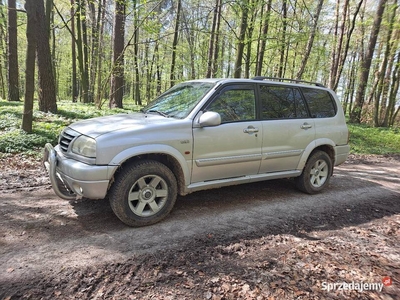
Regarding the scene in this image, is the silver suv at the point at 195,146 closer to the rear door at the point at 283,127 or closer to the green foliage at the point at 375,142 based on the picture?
the rear door at the point at 283,127

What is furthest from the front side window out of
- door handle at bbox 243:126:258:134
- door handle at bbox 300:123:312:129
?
door handle at bbox 300:123:312:129

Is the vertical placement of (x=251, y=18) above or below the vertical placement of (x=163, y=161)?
above

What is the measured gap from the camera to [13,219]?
3.47m

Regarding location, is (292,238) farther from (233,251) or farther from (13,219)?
(13,219)

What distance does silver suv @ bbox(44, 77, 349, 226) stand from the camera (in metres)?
3.22

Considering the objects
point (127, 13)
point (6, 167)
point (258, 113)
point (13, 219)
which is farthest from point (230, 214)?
point (127, 13)

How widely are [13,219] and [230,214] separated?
2.92 meters

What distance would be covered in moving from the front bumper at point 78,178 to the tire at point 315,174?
345cm

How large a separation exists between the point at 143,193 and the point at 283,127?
2.51m

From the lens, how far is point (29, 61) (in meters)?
6.54

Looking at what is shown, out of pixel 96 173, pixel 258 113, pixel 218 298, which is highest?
pixel 258 113

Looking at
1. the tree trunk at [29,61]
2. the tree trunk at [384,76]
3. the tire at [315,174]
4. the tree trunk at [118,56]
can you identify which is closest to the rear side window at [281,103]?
the tire at [315,174]

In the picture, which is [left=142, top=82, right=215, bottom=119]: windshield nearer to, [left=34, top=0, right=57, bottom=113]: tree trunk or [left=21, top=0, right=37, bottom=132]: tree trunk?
[left=21, top=0, right=37, bottom=132]: tree trunk

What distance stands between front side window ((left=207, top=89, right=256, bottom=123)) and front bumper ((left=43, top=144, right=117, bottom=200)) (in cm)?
170
